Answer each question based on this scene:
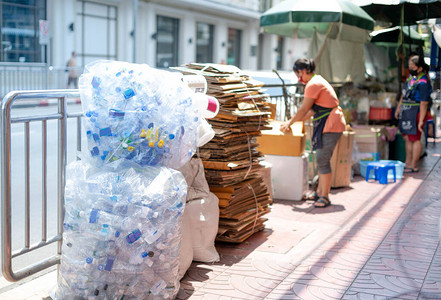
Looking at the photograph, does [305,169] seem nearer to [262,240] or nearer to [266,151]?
[266,151]

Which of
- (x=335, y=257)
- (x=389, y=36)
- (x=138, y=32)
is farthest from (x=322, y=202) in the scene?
(x=138, y=32)

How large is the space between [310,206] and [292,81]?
152 inches

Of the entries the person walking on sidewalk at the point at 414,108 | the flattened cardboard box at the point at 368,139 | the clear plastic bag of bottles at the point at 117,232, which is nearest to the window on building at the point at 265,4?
the person walking on sidewalk at the point at 414,108

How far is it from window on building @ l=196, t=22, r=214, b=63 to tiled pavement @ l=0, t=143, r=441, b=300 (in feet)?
89.2

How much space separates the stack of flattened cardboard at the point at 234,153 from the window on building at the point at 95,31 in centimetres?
2032

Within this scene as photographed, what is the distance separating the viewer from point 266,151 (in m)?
7.43

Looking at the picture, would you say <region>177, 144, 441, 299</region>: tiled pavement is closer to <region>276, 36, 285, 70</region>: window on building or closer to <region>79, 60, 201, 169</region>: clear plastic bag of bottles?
<region>79, 60, 201, 169</region>: clear plastic bag of bottles

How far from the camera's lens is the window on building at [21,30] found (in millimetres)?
21953

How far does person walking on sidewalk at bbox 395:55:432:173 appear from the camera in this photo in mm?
A: 9266

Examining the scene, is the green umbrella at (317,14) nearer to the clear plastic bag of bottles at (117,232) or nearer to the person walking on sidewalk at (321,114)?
the person walking on sidewalk at (321,114)

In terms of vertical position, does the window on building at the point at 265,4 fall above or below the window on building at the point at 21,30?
above

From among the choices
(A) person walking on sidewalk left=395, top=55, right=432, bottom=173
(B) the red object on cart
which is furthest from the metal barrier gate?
(B) the red object on cart

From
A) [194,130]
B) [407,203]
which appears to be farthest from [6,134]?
[407,203]

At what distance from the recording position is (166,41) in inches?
1207
